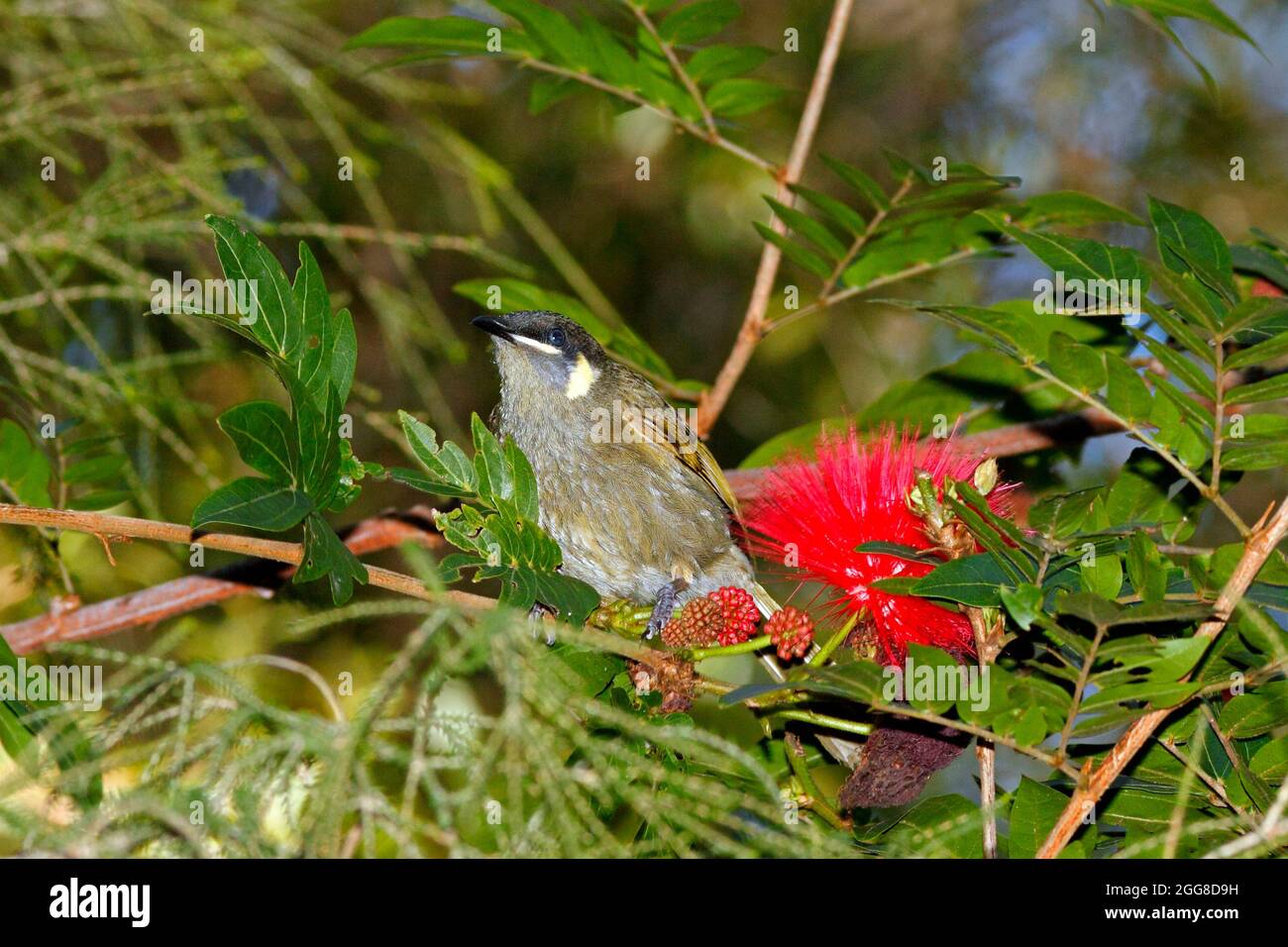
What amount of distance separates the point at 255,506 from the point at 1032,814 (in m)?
1.79

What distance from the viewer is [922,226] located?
4238mm

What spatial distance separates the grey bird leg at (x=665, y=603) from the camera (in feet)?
14.1

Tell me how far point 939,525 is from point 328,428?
1.36 metres

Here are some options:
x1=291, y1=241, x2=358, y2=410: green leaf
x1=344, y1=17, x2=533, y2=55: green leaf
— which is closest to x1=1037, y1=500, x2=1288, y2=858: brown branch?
x1=291, y1=241, x2=358, y2=410: green leaf

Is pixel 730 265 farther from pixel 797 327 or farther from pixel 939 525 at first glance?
pixel 939 525

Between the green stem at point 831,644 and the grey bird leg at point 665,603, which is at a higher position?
the grey bird leg at point 665,603

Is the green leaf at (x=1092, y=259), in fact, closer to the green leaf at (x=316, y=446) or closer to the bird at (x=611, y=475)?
the green leaf at (x=316, y=446)

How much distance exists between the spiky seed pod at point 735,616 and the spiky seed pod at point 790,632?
176mm

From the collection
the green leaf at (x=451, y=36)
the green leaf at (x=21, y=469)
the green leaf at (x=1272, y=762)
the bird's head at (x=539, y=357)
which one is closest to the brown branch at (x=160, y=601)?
the green leaf at (x=21, y=469)

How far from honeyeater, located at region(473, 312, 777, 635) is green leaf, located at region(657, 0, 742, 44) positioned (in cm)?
113

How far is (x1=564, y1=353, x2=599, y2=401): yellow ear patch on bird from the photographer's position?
15.2 feet

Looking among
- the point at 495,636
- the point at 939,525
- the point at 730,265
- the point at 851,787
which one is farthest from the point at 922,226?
the point at 730,265

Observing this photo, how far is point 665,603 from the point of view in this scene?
4465 mm

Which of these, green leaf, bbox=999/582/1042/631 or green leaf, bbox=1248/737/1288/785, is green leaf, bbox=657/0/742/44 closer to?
green leaf, bbox=999/582/1042/631
